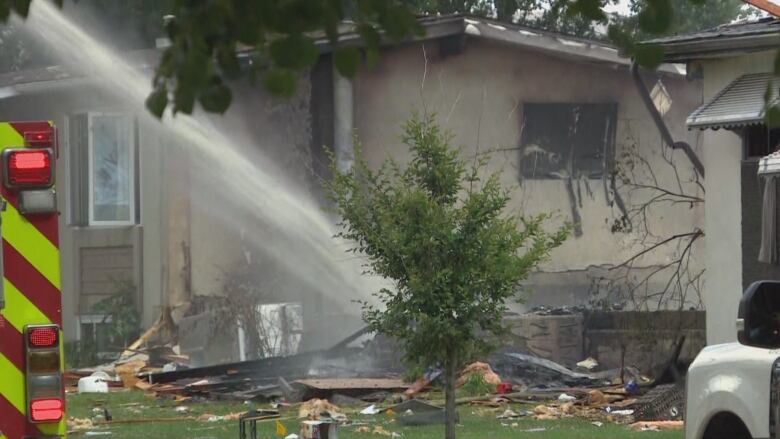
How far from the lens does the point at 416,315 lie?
11578 millimetres

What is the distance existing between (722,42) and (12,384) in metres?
11.1

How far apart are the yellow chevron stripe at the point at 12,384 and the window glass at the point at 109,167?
694 inches

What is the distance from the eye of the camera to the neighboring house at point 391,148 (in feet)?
75.3

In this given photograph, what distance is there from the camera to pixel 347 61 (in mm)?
4105

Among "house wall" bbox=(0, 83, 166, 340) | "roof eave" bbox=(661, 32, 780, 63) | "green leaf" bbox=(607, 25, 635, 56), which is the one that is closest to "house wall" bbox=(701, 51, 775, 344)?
"roof eave" bbox=(661, 32, 780, 63)

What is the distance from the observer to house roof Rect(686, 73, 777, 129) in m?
16.0

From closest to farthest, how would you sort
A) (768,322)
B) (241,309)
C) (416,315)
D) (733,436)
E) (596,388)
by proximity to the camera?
(768,322) → (733,436) → (416,315) → (596,388) → (241,309)

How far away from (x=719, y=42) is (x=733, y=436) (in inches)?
413

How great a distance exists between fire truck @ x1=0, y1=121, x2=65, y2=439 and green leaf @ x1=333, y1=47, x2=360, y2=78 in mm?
3004

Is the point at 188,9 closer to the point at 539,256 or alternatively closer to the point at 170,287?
the point at 539,256

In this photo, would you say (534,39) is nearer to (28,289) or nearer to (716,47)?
(716,47)

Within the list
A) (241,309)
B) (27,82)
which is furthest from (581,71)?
(27,82)

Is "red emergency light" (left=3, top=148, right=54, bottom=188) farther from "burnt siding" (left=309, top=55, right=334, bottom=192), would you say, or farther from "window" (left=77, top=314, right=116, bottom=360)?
"window" (left=77, top=314, right=116, bottom=360)

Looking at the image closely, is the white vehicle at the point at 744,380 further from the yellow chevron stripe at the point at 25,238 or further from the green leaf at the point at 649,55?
the yellow chevron stripe at the point at 25,238
